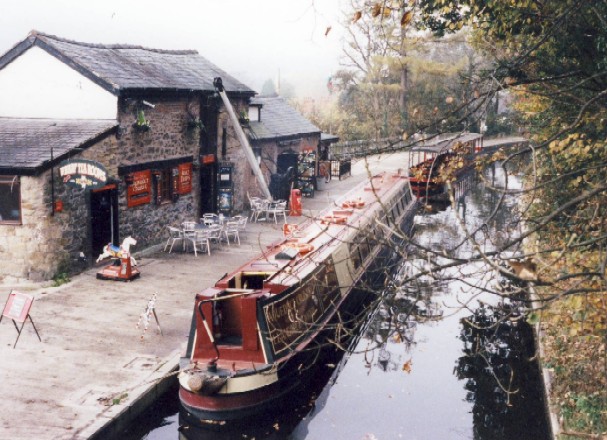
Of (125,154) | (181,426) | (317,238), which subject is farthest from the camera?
(125,154)

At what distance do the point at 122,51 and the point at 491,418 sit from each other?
1429 cm

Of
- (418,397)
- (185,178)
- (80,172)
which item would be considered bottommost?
(418,397)

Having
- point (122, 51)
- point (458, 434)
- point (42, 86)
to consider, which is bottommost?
point (458, 434)

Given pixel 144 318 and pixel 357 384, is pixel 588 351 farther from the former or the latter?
pixel 144 318

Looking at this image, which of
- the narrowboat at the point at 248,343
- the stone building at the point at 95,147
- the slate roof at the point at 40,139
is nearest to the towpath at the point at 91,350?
the narrowboat at the point at 248,343

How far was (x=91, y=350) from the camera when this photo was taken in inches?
408

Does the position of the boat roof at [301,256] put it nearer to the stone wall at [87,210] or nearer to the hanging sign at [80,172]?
the hanging sign at [80,172]

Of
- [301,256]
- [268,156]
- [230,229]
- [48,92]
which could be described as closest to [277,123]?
[268,156]

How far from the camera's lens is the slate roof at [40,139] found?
13328mm

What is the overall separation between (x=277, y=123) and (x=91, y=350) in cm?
1804

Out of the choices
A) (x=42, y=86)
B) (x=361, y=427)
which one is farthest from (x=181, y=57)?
(x=361, y=427)

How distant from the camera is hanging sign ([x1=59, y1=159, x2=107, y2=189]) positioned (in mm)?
13656

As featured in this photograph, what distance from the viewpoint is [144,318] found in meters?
11.0

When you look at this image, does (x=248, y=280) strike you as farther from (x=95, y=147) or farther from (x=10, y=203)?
(x=10, y=203)
